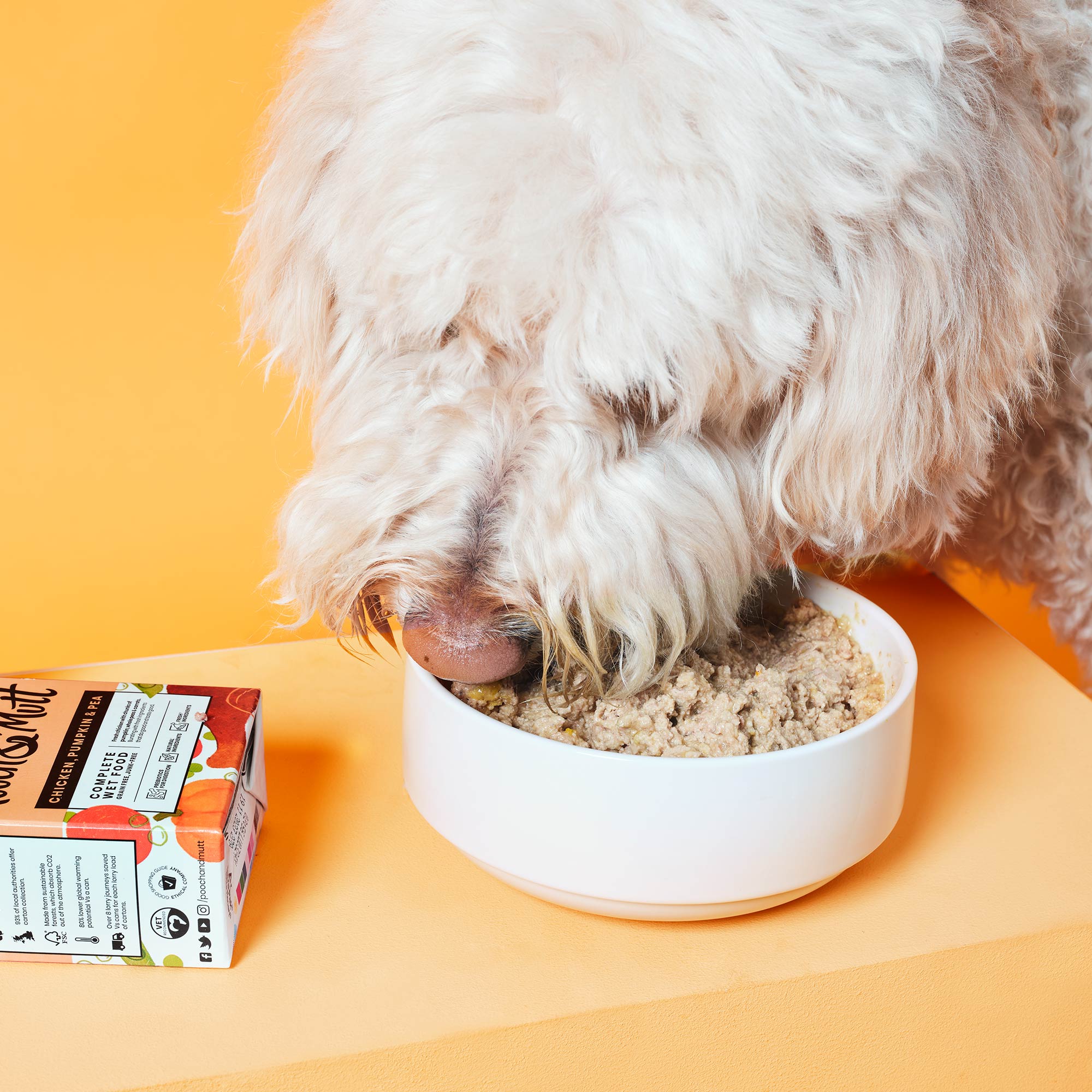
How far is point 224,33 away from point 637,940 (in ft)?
6.29

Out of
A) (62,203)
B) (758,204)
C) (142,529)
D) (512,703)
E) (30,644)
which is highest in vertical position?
(758,204)

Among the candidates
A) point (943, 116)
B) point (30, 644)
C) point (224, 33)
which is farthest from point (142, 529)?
point (943, 116)

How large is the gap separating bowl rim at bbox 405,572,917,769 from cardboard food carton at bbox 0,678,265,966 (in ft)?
0.51

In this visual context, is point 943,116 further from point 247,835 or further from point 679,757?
point 247,835

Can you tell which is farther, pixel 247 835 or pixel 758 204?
pixel 247 835

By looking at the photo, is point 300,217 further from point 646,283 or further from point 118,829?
point 118,829

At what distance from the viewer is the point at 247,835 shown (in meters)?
0.91

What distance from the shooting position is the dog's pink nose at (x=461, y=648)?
827mm


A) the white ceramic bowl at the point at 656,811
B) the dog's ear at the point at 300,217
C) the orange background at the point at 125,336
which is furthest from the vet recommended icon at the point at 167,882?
the orange background at the point at 125,336

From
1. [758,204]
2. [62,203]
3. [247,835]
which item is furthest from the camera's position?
[62,203]

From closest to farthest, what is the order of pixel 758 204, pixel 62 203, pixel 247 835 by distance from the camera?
pixel 758 204 → pixel 247 835 → pixel 62 203

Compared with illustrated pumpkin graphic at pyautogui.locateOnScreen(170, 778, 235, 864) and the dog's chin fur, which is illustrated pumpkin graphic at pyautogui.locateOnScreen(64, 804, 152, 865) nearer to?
illustrated pumpkin graphic at pyautogui.locateOnScreen(170, 778, 235, 864)

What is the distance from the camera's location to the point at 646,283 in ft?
2.65

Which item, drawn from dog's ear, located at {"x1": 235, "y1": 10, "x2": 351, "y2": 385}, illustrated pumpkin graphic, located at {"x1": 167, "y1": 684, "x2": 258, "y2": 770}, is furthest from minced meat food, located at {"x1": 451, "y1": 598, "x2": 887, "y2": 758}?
dog's ear, located at {"x1": 235, "y1": 10, "x2": 351, "y2": 385}
